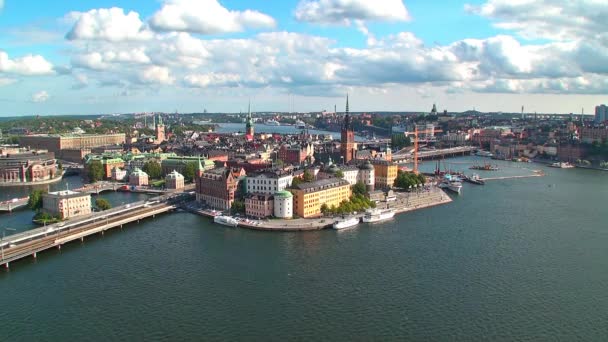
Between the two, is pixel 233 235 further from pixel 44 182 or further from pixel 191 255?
pixel 44 182

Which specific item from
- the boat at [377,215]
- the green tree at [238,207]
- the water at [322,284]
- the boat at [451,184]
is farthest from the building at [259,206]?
the boat at [451,184]

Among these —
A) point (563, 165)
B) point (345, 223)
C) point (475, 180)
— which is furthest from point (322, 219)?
point (563, 165)

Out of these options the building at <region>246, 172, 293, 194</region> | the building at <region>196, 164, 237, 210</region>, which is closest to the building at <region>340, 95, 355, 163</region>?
the building at <region>246, 172, 293, 194</region>

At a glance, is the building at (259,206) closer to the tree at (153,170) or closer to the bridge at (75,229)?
the bridge at (75,229)

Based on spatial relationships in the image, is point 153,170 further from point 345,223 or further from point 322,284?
point 322,284

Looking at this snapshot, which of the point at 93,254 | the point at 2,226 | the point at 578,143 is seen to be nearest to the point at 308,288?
the point at 93,254

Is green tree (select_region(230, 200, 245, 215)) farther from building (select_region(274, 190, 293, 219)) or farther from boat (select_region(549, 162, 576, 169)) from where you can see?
boat (select_region(549, 162, 576, 169))

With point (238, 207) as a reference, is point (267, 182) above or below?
above
